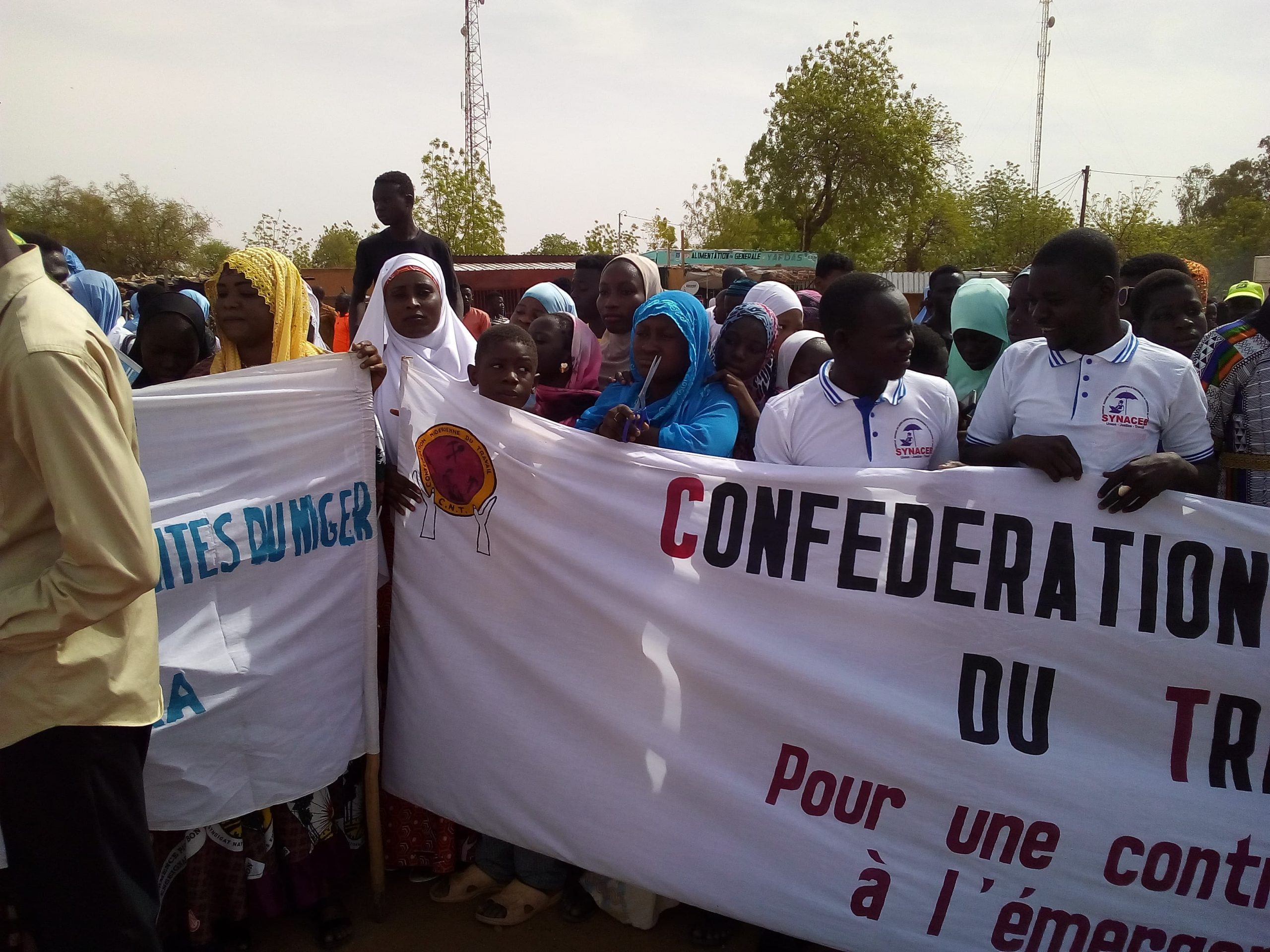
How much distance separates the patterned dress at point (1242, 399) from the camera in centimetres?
270

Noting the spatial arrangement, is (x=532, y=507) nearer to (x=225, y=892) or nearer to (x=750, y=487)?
(x=750, y=487)

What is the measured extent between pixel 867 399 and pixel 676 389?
65 cm

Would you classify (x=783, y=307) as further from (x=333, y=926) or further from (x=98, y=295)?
(x=98, y=295)

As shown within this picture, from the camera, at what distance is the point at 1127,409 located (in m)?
2.41

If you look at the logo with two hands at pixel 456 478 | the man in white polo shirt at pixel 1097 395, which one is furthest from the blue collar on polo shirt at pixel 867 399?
the logo with two hands at pixel 456 478

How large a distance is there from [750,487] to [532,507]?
2.30 ft

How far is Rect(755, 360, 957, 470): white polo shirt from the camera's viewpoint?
103 inches

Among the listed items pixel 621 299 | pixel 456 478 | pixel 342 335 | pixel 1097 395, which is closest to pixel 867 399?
pixel 1097 395

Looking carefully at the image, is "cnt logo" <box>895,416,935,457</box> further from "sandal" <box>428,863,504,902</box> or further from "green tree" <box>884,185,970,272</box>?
"green tree" <box>884,185,970,272</box>

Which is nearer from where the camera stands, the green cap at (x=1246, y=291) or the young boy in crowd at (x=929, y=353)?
the young boy in crowd at (x=929, y=353)

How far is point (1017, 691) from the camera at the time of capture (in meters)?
2.37

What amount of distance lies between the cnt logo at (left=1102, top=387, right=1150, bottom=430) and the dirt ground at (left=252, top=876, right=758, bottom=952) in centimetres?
195

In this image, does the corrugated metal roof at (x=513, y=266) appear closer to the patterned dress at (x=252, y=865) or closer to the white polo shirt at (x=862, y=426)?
the patterned dress at (x=252, y=865)

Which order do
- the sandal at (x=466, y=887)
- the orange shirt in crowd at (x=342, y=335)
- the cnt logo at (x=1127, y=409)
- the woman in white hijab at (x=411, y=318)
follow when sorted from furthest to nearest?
the orange shirt in crowd at (x=342, y=335)
the woman in white hijab at (x=411, y=318)
the sandal at (x=466, y=887)
the cnt logo at (x=1127, y=409)
